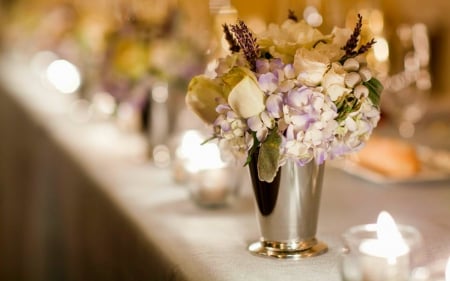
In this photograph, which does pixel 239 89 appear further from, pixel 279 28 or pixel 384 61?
pixel 384 61

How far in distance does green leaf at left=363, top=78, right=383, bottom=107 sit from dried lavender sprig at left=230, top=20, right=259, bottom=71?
16cm

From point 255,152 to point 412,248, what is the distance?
0.96 feet

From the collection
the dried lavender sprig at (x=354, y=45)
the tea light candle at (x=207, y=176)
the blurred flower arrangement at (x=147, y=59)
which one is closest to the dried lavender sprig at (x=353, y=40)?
the dried lavender sprig at (x=354, y=45)

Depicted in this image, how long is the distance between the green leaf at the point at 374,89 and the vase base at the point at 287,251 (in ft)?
0.84

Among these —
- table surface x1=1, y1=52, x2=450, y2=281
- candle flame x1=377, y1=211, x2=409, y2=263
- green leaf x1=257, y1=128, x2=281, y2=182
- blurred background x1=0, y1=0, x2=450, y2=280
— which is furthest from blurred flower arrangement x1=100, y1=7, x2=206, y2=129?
candle flame x1=377, y1=211, x2=409, y2=263

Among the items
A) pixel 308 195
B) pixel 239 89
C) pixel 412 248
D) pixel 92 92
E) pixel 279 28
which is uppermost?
pixel 92 92

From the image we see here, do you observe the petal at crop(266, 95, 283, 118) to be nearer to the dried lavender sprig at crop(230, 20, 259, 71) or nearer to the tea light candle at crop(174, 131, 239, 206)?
the dried lavender sprig at crop(230, 20, 259, 71)

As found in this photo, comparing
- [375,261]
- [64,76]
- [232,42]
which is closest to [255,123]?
[232,42]

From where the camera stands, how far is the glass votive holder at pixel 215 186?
1.76 meters

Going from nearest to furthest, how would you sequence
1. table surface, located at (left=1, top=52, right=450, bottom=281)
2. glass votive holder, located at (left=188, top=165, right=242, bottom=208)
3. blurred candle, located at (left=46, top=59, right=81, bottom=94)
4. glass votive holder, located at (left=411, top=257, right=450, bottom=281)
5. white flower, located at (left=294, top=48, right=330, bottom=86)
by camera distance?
glass votive holder, located at (left=411, top=257, right=450, bottom=281), white flower, located at (left=294, top=48, right=330, bottom=86), table surface, located at (left=1, top=52, right=450, bottom=281), glass votive holder, located at (left=188, top=165, right=242, bottom=208), blurred candle, located at (left=46, top=59, right=81, bottom=94)

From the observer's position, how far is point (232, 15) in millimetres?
2785

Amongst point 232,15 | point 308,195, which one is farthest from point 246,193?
point 232,15

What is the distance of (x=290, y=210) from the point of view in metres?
1.39

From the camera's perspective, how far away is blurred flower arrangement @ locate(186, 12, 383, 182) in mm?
1242
